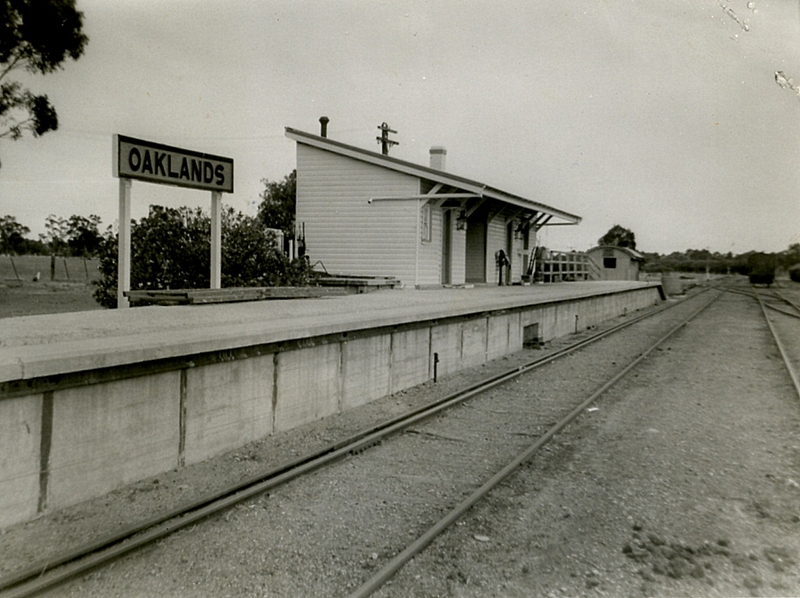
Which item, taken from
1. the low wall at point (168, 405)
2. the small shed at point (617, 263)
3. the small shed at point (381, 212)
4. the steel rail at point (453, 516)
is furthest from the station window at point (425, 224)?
the small shed at point (617, 263)

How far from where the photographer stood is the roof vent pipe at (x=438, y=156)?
70.2 ft

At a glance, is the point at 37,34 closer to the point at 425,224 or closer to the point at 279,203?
the point at 425,224

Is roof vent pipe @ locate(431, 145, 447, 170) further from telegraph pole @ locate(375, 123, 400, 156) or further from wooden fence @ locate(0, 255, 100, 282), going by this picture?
wooden fence @ locate(0, 255, 100, 282)

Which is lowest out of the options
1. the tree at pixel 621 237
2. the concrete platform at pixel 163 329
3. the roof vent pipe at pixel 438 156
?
the concrete platform at pixel 163 329

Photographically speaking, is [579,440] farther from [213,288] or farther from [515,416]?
[213,288]

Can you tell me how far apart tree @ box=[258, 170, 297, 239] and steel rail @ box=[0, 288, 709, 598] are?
2957 centimetres

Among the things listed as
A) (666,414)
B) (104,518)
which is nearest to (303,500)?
(104,518)

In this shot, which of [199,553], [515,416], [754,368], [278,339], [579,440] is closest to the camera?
[199,553]

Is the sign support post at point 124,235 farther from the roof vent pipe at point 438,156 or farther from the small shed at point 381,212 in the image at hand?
the roof vent pipe at point 438,156

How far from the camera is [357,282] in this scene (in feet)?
49.2

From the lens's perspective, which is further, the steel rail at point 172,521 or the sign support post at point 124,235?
the sign support post at point 124,235

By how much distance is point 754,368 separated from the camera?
1160 centimetres

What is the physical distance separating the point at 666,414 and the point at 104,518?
20.6 feet

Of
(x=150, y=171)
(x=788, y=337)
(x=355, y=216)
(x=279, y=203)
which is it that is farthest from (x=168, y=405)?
(x=279, y=203)
